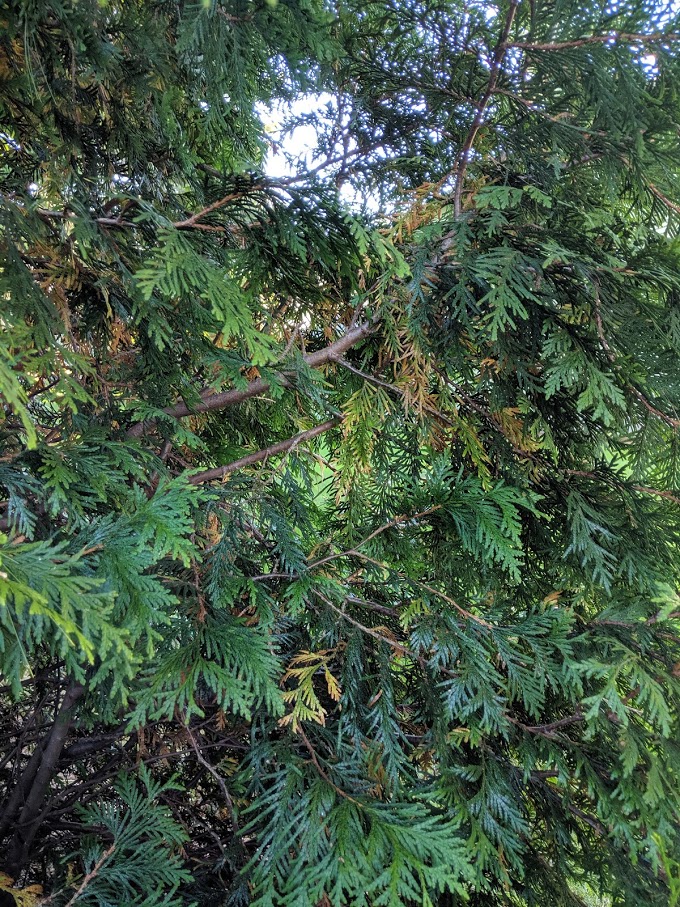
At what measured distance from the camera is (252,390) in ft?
5.75

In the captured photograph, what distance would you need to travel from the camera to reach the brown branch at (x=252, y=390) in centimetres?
175

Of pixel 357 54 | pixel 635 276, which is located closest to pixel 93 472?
pixel 635 276

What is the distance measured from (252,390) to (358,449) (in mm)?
360

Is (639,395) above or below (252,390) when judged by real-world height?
below

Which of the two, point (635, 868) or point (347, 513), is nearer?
point (635, 868)

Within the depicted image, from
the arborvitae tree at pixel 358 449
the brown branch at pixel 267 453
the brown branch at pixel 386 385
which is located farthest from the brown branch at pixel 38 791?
the brown branch at pixel 386 385

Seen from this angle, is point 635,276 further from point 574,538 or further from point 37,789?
point 37,789

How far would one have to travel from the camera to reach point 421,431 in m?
1.78

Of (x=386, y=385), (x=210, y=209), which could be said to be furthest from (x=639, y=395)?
(x=210, y=209)

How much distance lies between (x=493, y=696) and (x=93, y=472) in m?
1.11

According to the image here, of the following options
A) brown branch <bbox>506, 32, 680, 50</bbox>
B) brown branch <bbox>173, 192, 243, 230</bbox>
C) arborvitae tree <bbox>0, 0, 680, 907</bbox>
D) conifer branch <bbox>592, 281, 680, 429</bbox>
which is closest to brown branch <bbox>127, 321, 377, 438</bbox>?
arborvitae tree <bbox>0, 0, 680, 907</bbox>

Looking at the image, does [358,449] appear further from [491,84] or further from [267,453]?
[491,84]

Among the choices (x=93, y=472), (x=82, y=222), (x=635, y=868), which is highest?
(x=82, y=222)

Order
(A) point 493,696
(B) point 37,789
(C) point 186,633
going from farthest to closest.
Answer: (B) point 37,789, (A) point 493,696, (C) point 186,633
